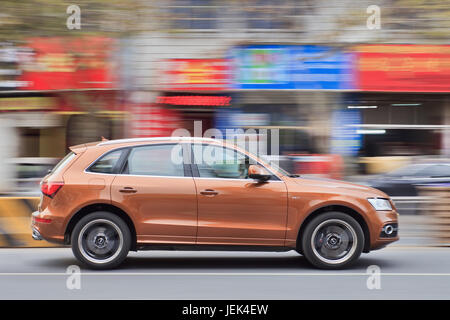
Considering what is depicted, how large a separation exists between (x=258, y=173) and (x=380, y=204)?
59.7 inches

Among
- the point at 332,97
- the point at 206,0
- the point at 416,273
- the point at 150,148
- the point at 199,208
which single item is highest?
the point at 206,0

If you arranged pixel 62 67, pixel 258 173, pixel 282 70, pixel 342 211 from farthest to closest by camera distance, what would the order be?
pixel 282 70, pixel 62 67, pixel 342 211, pixel 258 173

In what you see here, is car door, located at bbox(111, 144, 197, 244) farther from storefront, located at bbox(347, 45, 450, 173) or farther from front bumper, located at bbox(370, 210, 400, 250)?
storefront, located at bbox(347, 45, 450, 173)

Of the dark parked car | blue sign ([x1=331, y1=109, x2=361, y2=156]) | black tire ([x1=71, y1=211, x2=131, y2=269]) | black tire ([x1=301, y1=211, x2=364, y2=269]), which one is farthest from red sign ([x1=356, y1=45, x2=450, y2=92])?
black tire ([x1=71, y1=211, x2=131, y2=269])

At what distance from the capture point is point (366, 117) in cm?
1847

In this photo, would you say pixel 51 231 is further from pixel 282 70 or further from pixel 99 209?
pixel 282 70

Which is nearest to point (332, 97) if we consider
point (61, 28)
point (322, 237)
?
point (61, 28)

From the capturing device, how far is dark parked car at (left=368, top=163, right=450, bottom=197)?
52.3ft

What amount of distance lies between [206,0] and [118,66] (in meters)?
2.89

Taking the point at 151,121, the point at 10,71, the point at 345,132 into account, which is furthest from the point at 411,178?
the point at 10,71

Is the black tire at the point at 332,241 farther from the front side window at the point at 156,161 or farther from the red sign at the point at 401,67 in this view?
the red sign at the point at 401,67

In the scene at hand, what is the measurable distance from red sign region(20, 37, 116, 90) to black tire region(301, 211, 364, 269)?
782cm

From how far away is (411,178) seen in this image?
1612cm

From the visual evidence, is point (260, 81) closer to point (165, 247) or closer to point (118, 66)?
point (118, 66)
